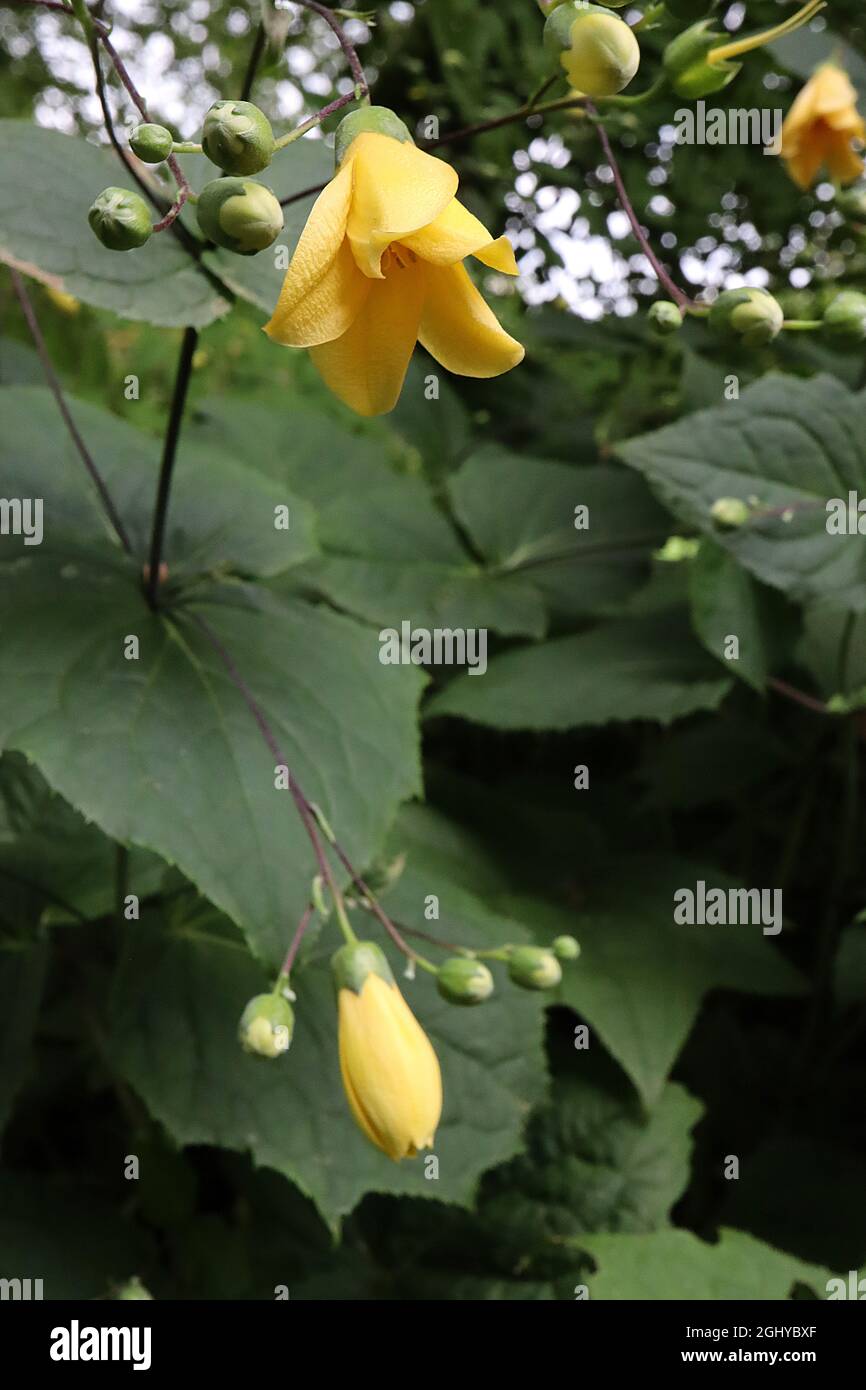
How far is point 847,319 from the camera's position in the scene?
1.03 m

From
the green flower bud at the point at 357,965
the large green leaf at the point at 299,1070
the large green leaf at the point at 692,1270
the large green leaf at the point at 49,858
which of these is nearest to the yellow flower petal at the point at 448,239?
the green flower bud at the point at 357,965

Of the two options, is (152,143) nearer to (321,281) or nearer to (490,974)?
(321,281)

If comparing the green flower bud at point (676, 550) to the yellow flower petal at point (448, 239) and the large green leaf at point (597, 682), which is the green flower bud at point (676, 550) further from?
the yellow flower petal at point (448, 239)

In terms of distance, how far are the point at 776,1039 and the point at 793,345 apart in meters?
1.30

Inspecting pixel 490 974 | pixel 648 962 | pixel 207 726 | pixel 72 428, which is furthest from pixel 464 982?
pixel 72 428

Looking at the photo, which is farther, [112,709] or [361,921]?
[361,921]

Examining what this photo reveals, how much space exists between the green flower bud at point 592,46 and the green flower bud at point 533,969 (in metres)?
0.72

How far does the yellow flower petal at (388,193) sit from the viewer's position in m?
0.69

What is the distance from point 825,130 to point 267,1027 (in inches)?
63.0

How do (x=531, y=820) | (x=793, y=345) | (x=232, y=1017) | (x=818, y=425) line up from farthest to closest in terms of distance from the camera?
(x=793, y=345)
(x=531, y=820)
(x=818, y=425)
(x=232, y=1017)

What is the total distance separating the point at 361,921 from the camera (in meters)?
1.32

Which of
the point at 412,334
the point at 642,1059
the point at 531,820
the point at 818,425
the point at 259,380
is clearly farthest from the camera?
the point at 259,380

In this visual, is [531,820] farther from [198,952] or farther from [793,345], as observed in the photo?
[793,345]
